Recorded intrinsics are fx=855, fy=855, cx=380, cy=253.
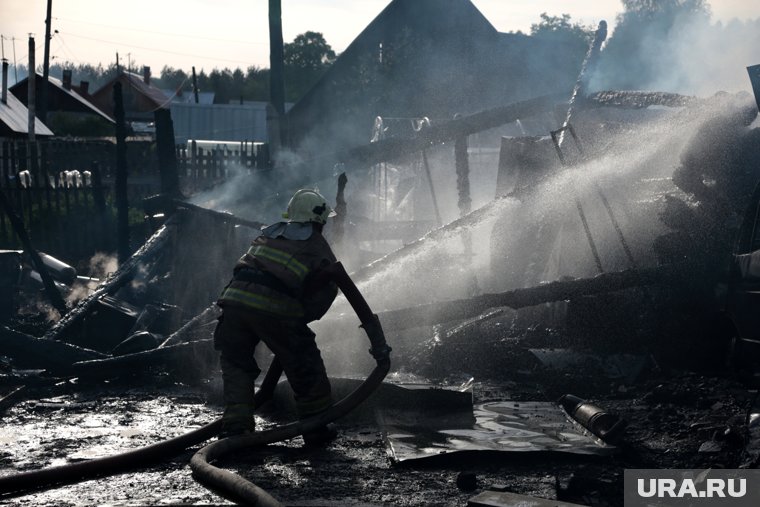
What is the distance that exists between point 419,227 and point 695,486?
8.14 metres

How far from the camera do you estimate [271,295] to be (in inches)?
215

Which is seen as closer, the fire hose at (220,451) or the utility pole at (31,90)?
the fire hose at (220,451)

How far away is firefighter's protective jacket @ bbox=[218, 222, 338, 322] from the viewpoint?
→ 5.46 metres

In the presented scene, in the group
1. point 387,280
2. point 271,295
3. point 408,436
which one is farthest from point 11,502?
point 387,280

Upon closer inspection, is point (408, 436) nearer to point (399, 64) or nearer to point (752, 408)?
point (752, 408)

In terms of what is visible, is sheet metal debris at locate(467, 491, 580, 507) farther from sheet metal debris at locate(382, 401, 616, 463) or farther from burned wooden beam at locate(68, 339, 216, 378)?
burned wooden beam at locate(68, 339, 216, 378)

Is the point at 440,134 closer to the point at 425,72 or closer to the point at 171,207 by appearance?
the point at 171,207

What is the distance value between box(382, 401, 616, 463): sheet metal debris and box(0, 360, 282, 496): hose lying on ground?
126 centimetres

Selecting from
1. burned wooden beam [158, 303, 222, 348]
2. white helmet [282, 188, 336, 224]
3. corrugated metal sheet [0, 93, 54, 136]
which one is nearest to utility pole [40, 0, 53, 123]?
corrugated metal sheet [0, 93, 54, 136]

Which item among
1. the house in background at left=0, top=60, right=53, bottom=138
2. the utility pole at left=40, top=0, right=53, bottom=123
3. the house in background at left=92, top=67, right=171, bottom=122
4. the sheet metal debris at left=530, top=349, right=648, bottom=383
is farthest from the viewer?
the house in background at left=92, top=67, right=171, bottom=122

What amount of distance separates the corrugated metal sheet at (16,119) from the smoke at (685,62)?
18915 mm

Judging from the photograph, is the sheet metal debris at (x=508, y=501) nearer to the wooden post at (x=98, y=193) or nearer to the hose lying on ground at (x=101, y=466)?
the hose lying on ground at (x=101, y=466)

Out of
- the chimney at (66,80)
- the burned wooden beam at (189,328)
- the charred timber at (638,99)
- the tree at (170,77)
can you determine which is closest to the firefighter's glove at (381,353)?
the burned wooden beam at (189,328)

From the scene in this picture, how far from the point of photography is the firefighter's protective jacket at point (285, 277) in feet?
17.9
